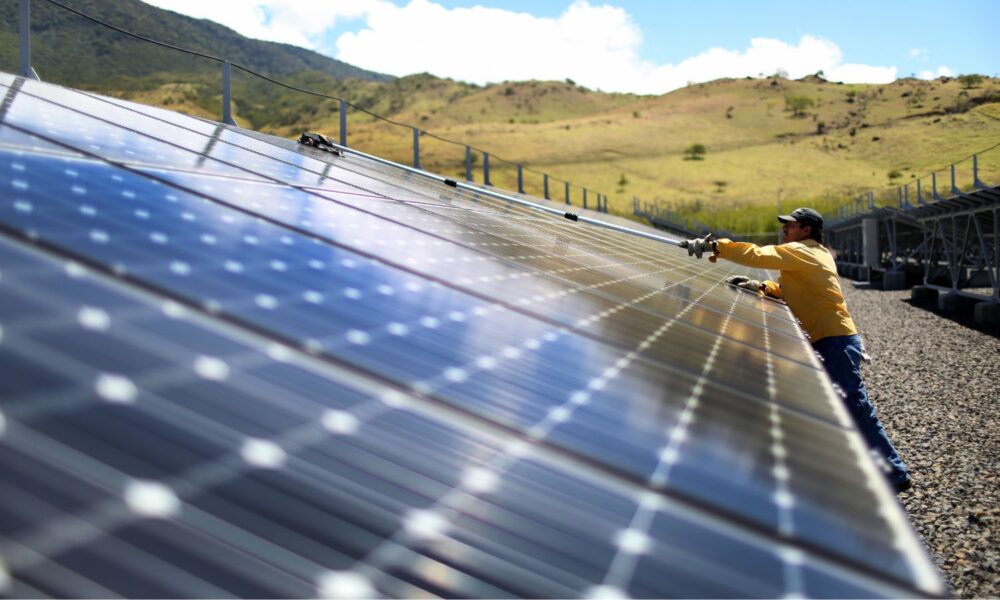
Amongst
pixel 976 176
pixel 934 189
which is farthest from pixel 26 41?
pixel 934 189

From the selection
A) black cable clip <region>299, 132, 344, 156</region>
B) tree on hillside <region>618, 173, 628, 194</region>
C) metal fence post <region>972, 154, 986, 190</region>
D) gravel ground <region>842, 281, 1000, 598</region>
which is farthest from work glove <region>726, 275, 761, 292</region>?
tree on hillside <region>618, 173, 628, 194</region>

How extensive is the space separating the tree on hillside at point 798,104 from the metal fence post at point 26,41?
17743 centimetres

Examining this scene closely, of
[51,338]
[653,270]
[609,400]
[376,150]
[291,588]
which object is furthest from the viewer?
[376,150]

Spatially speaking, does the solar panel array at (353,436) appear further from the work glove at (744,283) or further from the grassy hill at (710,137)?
the grassy hill at (710,137)

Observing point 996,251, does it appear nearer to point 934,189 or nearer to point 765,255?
point 934,189

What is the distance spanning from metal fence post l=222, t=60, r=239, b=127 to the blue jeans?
10813 millimetres

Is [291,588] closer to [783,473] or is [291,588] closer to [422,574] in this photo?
[422,574]

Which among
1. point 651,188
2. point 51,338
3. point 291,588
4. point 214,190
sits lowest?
point 291,588

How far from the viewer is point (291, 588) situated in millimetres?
Answer: 1375

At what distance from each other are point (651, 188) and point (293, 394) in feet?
401

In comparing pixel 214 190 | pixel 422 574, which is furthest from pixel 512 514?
pixel 214 190

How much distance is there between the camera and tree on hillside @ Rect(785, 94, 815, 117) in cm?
17162

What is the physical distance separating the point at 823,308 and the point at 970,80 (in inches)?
6778

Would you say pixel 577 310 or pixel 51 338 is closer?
pixel 51 338
